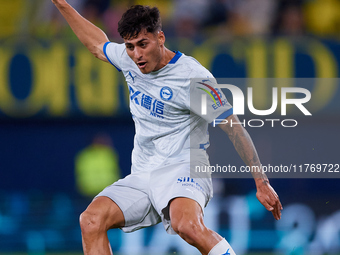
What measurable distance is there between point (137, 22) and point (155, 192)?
1181 millimetres

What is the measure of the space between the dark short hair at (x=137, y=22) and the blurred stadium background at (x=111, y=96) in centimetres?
461

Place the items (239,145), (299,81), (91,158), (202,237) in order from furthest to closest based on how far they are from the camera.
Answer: (91,158) < (299,81) < (239,145) < (202,237)

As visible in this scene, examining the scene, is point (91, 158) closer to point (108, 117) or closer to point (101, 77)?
point (108, 117)

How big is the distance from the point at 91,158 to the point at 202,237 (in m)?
6.22

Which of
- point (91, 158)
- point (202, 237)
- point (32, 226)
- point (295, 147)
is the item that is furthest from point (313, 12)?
point (202, 237)

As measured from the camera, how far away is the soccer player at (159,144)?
13.4 feet

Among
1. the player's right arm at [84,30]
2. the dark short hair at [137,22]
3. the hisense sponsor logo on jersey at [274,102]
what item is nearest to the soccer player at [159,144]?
the dark short hair at [137,22]

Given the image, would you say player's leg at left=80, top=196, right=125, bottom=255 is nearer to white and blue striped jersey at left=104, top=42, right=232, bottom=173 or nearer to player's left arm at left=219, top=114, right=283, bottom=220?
white and blue striped jersey at left=104, top=42, right=232, bottom=173

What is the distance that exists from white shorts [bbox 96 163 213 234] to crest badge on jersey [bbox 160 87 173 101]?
0.48 meters

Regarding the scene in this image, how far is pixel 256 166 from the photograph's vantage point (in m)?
4.15

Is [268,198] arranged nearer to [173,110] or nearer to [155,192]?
[155,192]

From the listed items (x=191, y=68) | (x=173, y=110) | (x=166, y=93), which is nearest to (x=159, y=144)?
(x=173, y=110)

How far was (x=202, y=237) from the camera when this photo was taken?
3893mm

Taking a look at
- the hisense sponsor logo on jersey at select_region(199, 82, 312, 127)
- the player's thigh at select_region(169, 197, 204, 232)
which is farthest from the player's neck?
the hisense sponsor logo on jersey at select_region(199, 82, 312, 127)
